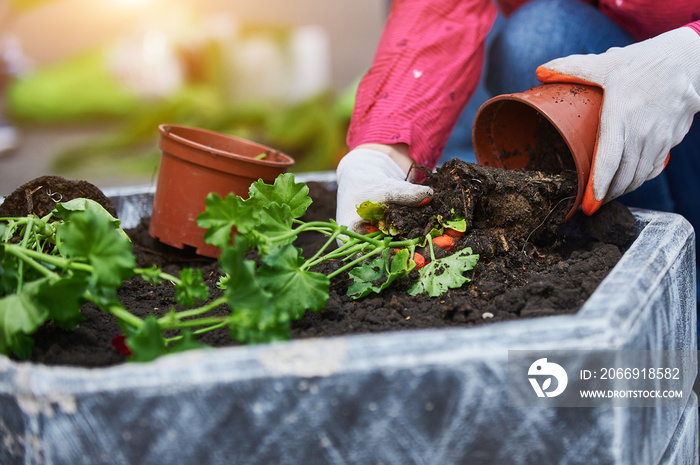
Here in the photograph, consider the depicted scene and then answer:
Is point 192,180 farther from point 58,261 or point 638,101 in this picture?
point 638,101

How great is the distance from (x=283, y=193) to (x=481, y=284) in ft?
1.24

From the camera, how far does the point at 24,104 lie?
383cm

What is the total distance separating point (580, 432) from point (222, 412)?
426 mm

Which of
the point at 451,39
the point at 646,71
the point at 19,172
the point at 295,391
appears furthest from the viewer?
the point at 19,172

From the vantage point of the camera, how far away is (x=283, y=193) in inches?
40.1

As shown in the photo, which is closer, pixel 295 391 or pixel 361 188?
pixel 295 391

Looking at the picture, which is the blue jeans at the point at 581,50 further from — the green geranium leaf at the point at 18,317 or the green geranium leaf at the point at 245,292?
the green geranium leaf at the point at 18,317

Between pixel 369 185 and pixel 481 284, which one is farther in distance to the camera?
pixel 369 185

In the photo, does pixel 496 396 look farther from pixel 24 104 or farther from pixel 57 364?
pixel 24 104

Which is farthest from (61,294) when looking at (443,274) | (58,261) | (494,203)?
(494,203)

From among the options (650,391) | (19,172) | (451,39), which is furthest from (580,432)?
(19,172)

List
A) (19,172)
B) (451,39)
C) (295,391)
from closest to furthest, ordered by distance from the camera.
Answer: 1. (295,391)
2. (451,39)
3. (19,172)

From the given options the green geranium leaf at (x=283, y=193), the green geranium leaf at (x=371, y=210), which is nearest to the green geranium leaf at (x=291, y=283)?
the green geranium leaf at (x=283, y=193)

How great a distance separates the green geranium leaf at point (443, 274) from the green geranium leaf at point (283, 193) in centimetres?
24
